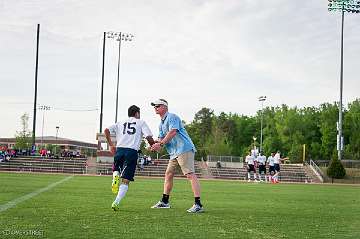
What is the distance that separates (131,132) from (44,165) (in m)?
44.8

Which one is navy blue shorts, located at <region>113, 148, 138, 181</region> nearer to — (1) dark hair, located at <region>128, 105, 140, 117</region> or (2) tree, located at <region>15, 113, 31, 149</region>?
(1) dark hair, located at <region>128, 105, 140, 117</region>

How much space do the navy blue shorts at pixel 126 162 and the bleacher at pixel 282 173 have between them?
40643 millimetres

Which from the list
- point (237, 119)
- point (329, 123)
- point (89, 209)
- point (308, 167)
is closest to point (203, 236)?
point (89, 209)

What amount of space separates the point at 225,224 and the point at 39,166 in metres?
46.7

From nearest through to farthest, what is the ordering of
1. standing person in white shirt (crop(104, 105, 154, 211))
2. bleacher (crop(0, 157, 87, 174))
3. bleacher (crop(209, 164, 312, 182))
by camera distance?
standing person in white shirt (crop(104, 105, 154, 211)) < bleacher (crop(0, 157, 87, 174)) < bleacher (crop(209, 164, 312, 182))

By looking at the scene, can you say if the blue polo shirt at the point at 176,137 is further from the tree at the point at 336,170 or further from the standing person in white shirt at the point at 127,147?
the tree at the point at 336,170

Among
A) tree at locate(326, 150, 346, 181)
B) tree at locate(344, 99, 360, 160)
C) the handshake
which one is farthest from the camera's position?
tree at locate(344, 99, 360, 160)

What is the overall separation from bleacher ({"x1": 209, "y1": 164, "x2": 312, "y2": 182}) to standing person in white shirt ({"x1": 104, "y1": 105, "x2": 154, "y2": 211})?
40.6m

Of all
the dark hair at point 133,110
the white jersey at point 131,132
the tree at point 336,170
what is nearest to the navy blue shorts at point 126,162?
the white jersey at point 131,132

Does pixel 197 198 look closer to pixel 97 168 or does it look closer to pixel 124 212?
pixel 124 212

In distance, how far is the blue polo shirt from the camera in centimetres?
991

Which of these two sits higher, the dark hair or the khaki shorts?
the dark hair

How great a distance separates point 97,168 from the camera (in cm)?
5288

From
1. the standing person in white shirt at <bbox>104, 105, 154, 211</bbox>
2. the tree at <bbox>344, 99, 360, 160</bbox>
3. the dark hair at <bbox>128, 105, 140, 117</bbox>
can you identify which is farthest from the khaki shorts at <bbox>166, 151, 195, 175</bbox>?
the tree at <bbox>344, 99, 360, 160</bbox>
